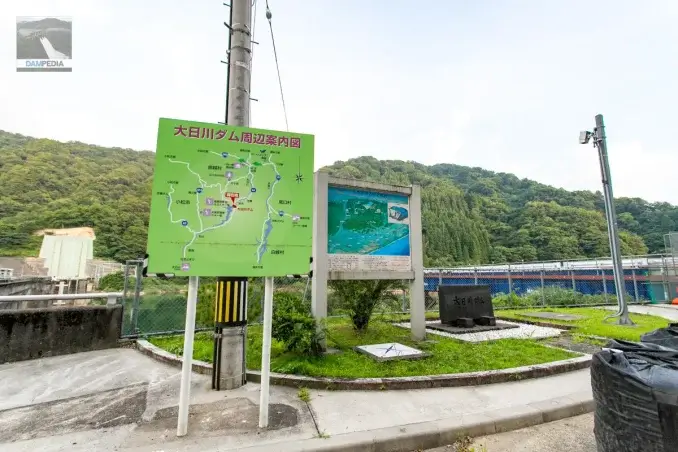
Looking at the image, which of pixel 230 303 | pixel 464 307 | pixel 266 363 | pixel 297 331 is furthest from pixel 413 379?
pixel 464 307

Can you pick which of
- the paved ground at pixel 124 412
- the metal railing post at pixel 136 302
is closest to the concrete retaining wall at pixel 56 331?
the metal railing post at pixel 136 302

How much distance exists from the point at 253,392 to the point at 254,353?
53.7 inches

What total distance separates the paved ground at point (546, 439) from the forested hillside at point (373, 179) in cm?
3697

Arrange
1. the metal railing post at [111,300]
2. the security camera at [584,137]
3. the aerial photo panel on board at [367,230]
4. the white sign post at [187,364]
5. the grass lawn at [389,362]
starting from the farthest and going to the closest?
the security camera at [584,137] → the metal railing post at [111,300] → the aerial photo panel on board at [367,230] → the grass lawn at [389,362] → the white sign post at [187,364]

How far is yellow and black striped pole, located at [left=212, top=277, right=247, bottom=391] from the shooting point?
3984 millimetres

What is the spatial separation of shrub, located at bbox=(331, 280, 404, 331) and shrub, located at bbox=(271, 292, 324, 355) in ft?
7.09

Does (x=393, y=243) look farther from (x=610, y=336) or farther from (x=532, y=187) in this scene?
(x=532, y=187)

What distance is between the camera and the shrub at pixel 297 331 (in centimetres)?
479

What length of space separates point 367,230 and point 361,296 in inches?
67.0

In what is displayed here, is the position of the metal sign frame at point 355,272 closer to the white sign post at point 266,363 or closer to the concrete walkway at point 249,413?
the concrete walkway at point 249,413

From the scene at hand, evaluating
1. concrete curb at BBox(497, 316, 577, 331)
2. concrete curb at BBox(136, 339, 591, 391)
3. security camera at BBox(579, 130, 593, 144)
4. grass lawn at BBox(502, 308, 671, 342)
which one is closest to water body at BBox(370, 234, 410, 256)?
concrete curb at BBox(136, 339, 591, 391)

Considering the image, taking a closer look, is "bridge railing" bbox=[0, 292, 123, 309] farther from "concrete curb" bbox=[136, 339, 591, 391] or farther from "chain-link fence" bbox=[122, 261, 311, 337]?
"concrete curb" bbox=[136, 339, 591, 391]

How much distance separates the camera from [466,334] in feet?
23.8

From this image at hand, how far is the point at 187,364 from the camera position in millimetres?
3064
